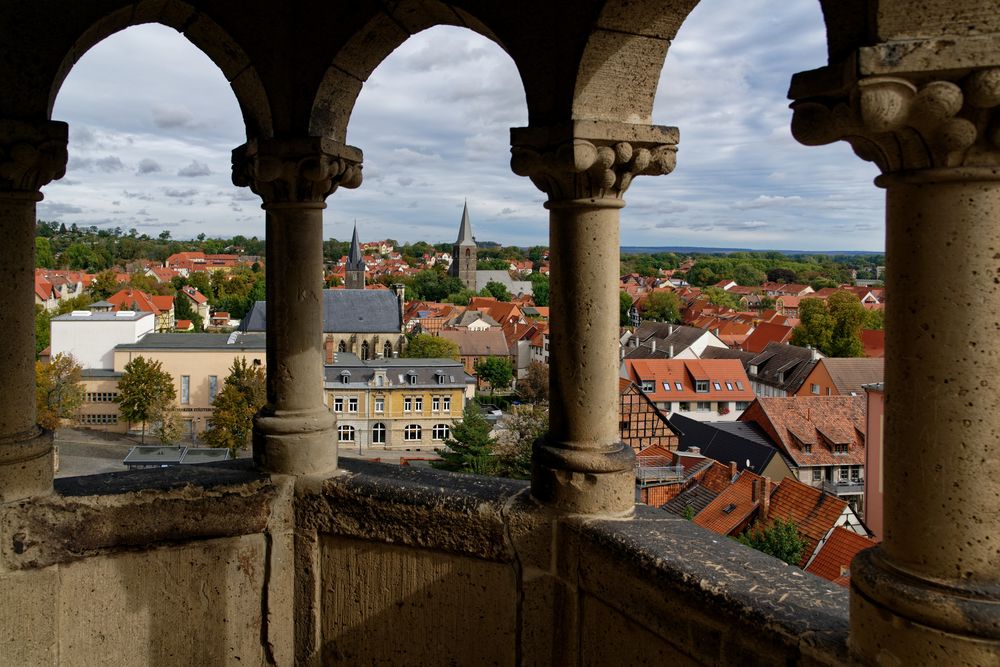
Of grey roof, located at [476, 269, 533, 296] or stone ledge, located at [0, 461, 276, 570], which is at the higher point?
grey roof, located at [476, 269, 533, 296]

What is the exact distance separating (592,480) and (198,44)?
10.1 ft

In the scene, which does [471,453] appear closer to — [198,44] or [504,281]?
[198,44]

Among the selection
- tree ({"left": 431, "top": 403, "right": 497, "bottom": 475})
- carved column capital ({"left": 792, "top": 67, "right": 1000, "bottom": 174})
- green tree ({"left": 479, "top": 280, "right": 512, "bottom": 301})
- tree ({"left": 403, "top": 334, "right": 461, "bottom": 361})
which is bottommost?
tree ({"left": 431, "top": 403, "right": 497, "bottom": 475})

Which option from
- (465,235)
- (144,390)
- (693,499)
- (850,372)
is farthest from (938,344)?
(465,235)

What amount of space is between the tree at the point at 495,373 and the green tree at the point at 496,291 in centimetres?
6210

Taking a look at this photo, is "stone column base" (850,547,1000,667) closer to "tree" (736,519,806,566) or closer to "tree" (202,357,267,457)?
"tree" (736,519,806,566)

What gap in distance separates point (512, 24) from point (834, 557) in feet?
49.2

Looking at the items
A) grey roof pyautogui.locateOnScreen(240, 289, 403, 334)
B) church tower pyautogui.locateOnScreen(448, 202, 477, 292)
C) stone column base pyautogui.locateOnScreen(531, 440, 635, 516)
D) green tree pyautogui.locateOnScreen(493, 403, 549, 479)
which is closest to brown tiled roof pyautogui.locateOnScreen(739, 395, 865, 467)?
green tree pyautogui.locateOnScreen(493, 403, 549, 479)

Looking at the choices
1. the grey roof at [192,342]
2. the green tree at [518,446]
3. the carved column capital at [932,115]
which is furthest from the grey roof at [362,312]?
the carved column capital at [932,115]

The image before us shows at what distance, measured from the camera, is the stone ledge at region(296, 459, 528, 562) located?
396cm

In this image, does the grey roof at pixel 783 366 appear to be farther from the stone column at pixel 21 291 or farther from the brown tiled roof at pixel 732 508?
the stone column at pixel 21 291

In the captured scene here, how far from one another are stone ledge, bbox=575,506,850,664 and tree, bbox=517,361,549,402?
49.0 meters

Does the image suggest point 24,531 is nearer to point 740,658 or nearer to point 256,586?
point 256,586

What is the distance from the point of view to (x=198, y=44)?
4.53m
